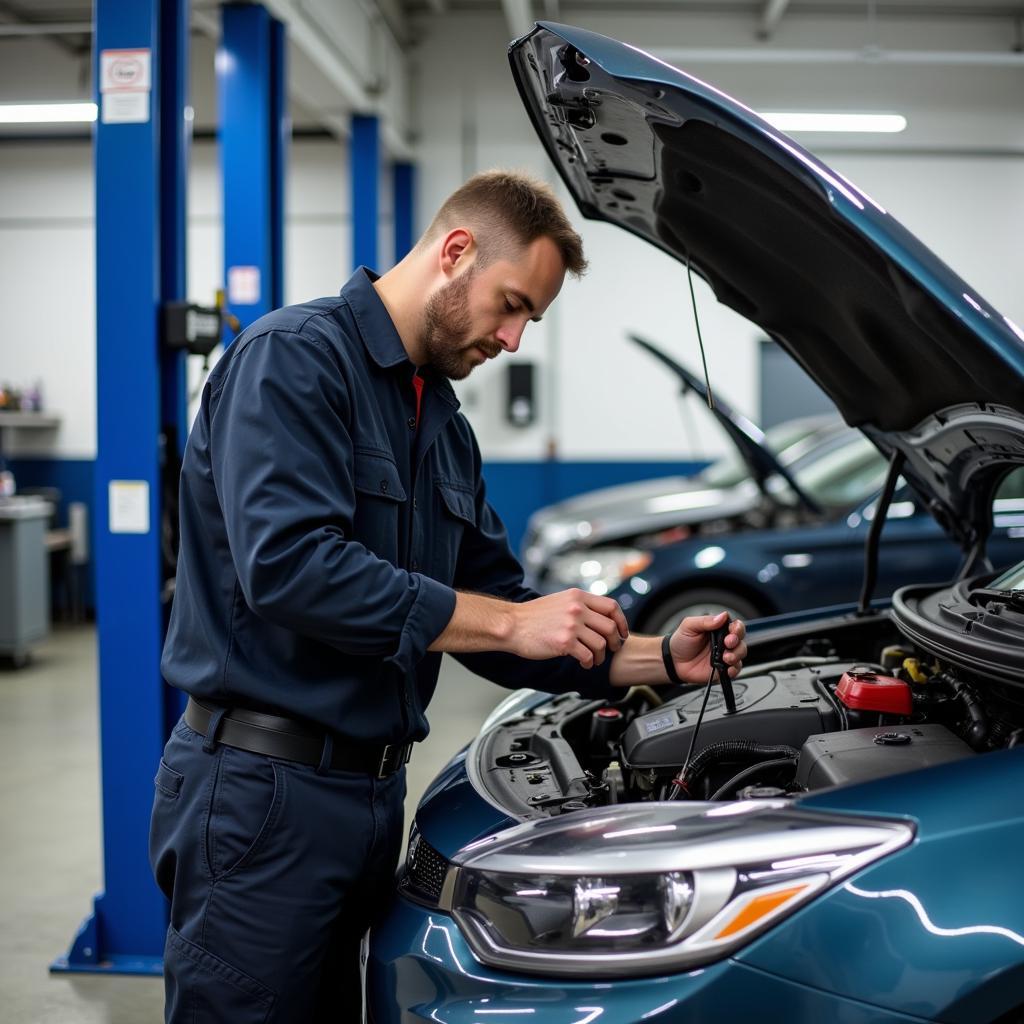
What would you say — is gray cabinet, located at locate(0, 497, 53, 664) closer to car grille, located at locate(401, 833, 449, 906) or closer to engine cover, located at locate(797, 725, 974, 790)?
car grille, located at locate(401, 833, 449, 906)

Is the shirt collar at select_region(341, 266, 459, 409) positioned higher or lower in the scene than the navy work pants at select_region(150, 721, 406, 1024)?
higher

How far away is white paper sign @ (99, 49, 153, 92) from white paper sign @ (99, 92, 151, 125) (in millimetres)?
15

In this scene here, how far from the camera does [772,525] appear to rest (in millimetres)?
4871

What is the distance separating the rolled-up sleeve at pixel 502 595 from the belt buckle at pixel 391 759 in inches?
8.1

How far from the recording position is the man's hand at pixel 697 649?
1752 mm

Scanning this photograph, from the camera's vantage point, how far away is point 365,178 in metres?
8.02

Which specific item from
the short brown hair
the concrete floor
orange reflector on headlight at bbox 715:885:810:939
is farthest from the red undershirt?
the concrete floor

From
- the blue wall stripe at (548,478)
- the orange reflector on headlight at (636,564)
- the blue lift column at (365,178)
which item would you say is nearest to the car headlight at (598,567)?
the orange reflector on headlight at (636,564)

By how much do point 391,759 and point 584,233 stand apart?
8.12 m

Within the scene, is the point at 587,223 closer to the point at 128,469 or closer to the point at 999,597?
the point at 128,469

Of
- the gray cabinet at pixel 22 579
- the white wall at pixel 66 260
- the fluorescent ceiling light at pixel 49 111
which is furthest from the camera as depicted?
the white wall at pixel 66 260

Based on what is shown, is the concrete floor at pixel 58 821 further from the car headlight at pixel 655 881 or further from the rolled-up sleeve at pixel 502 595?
the car headlight at pixel 655 881

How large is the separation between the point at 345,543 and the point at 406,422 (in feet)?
1.10

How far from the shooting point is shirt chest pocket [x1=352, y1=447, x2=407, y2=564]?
152 cm
